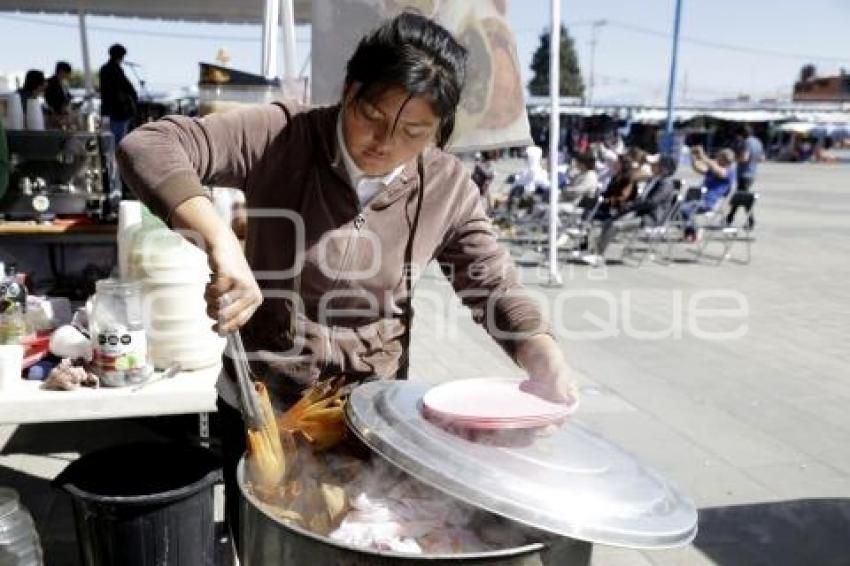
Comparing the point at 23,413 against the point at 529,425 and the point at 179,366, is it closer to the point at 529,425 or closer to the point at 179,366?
the point at 179,366

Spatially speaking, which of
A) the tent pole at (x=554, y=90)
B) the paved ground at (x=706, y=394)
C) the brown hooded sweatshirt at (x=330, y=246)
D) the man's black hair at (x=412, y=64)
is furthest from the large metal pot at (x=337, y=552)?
the tent pole at (x=554, y=90)

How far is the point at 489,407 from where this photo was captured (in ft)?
4.12

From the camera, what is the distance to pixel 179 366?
253cm

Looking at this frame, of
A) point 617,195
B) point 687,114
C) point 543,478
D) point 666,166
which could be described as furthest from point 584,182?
A: point 687,114

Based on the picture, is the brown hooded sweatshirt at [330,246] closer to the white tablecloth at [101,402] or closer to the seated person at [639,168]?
the white tablecloth at [101,402]

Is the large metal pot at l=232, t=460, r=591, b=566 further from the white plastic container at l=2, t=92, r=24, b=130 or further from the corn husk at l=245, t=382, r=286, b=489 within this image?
the white plastic container at l=2, t=92, r=24, b=130

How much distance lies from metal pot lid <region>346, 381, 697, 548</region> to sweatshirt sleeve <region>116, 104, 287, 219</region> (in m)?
0.46

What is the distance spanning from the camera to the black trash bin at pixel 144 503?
7.02 feet

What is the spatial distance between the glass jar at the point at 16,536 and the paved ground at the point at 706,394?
471 millimetres

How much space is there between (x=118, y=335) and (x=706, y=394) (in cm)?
366

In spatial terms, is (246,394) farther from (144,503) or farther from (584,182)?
(584,182)

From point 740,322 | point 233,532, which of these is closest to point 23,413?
point 233,532

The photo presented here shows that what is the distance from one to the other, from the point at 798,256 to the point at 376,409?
10.1 m

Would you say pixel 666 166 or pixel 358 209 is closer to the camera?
pixel 358 209
